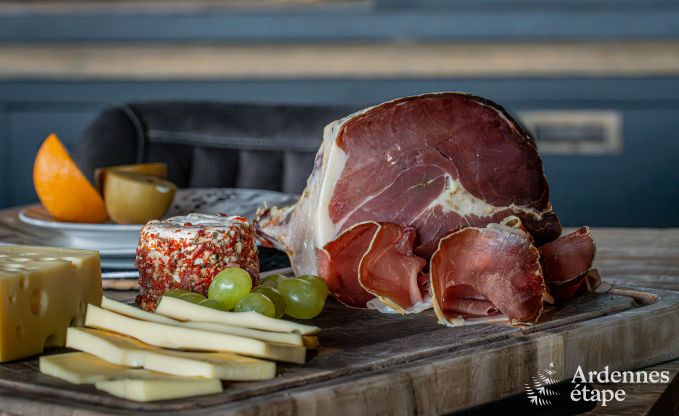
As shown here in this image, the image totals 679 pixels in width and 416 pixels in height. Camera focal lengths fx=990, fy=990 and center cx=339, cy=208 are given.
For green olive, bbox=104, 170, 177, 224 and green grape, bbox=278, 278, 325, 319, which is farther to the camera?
green olive, bbox=104, 170, 177, 224

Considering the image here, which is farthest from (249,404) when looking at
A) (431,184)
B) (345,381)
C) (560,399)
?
(431,184)

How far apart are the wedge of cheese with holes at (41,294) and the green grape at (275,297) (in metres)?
0.17

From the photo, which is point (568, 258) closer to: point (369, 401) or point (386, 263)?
point (386, 263)

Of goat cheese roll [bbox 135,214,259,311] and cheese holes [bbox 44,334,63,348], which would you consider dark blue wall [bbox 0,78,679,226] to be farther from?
cheese holes [bbox 44,334,63,348]

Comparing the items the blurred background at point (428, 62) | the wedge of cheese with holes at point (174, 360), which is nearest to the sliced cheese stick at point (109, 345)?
the wedge of cheese with holes at point (174, 360)

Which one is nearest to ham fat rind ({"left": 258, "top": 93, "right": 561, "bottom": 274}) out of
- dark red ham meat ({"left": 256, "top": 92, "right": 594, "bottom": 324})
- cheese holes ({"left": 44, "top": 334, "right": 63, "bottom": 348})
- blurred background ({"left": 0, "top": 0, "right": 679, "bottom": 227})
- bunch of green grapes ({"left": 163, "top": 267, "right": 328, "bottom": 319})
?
dark red ham meat ({"left": 256, "top": 92, "right": 594, "bottom": 324})

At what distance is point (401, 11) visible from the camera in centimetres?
307

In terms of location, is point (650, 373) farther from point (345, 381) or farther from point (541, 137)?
point (541, 137)

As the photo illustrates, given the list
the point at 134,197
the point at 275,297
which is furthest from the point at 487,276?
A: the point at 134,197

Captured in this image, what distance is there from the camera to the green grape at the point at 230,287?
0.97m

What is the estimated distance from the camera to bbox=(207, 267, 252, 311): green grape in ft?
3.20

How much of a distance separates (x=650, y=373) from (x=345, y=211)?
37 cm

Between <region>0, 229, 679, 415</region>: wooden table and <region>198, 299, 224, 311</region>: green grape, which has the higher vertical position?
<region>198, 299, 224, 311</region>: green grape

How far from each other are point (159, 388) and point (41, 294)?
0.24 m
